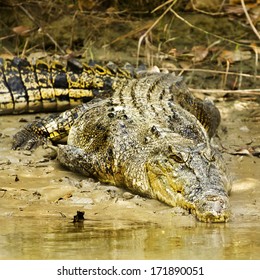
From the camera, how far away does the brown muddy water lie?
517 centimetres

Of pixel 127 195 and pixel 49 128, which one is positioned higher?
pixel 127 195

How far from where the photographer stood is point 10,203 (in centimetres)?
628

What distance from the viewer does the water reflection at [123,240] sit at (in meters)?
5.08

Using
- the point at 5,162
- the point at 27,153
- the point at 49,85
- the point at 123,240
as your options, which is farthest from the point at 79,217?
the point at 49,85

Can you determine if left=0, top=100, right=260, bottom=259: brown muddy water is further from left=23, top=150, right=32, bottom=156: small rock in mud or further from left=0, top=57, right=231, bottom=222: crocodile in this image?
left=0, top=57, right=231, bottom=222: crocodile

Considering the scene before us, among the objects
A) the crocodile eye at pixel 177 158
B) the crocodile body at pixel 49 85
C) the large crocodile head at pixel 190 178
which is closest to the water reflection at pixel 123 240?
the large crocodile head at pixel 190 178

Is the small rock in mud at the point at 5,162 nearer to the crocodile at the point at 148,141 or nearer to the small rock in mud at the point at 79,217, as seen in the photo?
the crocodile at the point at 148,141

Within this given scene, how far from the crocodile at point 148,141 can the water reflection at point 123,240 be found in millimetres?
300

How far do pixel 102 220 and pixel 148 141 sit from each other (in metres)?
1.03

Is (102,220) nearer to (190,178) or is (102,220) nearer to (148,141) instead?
(190,178)

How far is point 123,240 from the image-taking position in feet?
17.8

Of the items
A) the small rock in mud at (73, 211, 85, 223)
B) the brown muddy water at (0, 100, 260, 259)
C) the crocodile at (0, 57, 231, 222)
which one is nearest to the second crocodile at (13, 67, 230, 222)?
the crocodile at (0, 57, 231, 222)

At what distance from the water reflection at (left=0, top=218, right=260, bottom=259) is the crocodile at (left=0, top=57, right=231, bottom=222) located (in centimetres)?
30

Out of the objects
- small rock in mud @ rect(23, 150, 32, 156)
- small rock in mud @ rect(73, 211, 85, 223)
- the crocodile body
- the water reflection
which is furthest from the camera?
the crocodile body
